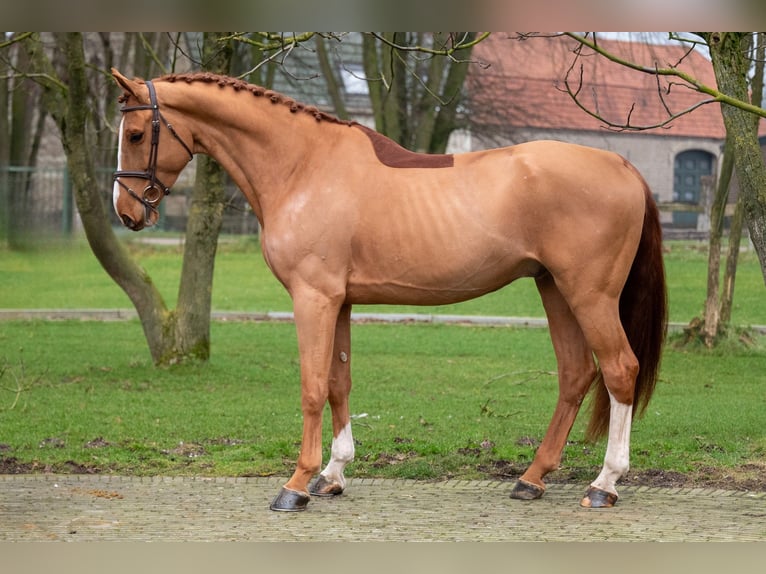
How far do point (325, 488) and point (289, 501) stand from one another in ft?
1.51

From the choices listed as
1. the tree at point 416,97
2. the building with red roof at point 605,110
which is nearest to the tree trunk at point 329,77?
the tree at point 416,97

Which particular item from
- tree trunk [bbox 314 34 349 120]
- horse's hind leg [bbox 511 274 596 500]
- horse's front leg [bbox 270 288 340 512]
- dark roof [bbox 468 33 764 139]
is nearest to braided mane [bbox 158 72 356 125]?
horse's front leg [bbox 270 288 340 512]

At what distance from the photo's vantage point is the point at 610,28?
414 cm

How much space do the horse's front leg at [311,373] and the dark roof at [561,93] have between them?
17206 millimetres

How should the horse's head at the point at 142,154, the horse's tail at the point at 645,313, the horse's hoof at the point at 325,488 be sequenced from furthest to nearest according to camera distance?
the horse's hoof at the point at 325,488, the horse's tail at the point at 645,313, the horse's head at the point at 142,154

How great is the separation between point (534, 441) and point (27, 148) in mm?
25617

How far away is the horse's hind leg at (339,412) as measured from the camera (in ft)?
19.7

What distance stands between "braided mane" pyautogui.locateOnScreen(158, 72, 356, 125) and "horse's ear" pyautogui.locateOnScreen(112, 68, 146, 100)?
0.68 feet

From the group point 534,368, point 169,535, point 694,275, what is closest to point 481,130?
point 694,275

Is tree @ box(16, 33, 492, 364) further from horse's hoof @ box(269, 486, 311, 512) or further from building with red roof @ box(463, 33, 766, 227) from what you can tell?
building with red roof @ box(463, 33, 766, 227)

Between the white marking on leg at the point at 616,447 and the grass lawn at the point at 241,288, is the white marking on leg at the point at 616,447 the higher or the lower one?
the higher one

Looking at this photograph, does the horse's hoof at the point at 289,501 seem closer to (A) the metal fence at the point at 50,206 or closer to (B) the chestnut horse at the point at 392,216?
(B) the chestnut horse at the point at 392,216

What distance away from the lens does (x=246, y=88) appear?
5797 mm

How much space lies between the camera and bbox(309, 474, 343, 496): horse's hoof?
6012 mm
